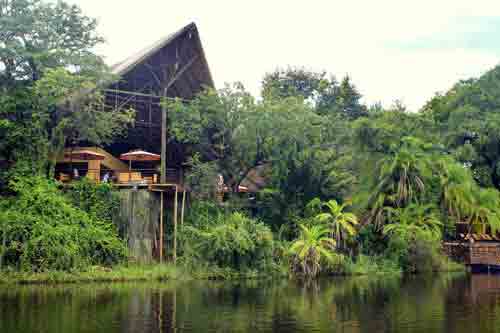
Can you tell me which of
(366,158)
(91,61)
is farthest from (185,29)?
(366,158)

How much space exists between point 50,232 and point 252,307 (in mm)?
10377

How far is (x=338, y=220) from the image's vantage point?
31141 millimetres

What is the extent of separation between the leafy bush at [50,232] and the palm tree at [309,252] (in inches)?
296

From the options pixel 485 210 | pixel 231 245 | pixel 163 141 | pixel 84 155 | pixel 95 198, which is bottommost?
pixel 231 245

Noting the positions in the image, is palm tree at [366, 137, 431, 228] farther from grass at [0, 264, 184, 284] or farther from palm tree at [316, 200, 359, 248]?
grass at [0, 264, 184, 284]

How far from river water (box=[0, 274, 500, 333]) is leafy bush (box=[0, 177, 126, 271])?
184 cm

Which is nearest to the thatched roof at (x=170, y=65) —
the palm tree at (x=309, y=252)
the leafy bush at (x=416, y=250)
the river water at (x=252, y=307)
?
the palm tree at (x=309, y=252)

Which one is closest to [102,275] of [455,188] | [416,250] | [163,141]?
[163,141]

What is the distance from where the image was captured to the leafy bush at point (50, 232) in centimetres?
2538

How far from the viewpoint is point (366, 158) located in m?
34.5

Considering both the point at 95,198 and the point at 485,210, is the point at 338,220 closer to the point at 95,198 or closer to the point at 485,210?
the point at 485,210

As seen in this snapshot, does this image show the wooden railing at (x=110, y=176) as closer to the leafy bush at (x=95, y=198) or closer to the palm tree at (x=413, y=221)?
the leafy bush at (x=95, y=198)

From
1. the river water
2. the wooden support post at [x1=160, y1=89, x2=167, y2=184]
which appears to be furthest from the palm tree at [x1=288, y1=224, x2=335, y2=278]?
the wooden support post at [x1=160, y1=89, x2=167, y2=184]

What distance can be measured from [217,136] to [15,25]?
10.5m
